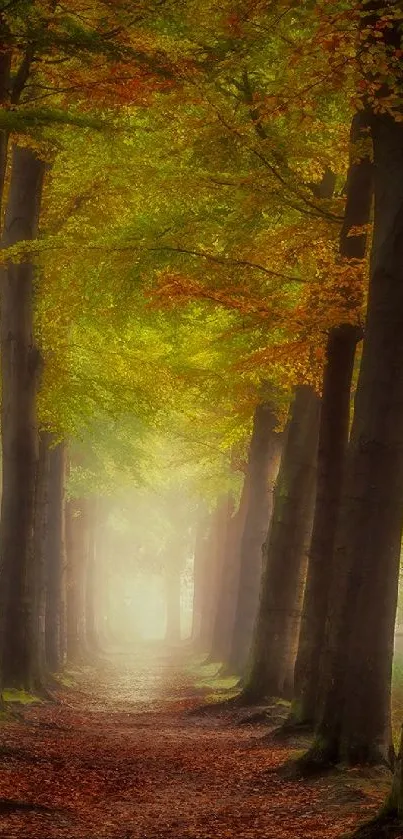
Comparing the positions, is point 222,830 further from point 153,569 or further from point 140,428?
point 153,569

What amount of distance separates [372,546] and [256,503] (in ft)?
47.5

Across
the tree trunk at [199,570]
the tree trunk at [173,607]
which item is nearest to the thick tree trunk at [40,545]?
the tree trunk at [199,570]

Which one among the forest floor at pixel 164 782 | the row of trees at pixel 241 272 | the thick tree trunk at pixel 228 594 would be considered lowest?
the forest floor at pixel 164 782

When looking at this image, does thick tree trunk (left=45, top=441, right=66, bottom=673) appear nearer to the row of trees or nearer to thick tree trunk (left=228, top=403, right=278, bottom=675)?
the row of trees

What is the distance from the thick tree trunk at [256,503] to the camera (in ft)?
77.6

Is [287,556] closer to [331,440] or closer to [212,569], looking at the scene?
[331,440]

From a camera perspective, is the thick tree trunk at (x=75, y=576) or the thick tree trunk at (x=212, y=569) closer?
the thick tree trunk at (x=75, y=576)

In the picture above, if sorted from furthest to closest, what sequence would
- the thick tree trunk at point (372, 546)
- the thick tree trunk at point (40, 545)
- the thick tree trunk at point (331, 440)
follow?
the thick tree trunk at point (40, 545) < the thick tree trunk at point (331, 440) < the thick tree trunk at point (372, 546)

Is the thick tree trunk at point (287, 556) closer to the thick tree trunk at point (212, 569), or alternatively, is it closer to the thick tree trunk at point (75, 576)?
the thick tree trunk at point (75, 576)

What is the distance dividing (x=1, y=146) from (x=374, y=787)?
299 inches

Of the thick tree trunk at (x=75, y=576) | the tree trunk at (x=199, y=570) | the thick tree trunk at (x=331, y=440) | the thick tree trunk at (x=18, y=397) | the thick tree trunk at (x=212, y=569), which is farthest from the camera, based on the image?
the tree trunk at (x=199, y=570)

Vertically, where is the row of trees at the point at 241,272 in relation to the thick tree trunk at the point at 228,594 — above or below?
above

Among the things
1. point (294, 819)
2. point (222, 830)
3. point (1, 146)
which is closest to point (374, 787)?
point (294, 819)

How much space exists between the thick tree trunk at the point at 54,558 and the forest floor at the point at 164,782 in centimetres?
750
